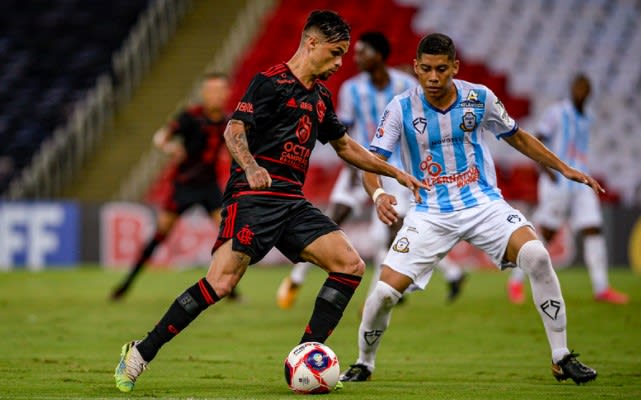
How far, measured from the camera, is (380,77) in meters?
11.4

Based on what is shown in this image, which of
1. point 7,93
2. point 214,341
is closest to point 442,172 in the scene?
point 214,341

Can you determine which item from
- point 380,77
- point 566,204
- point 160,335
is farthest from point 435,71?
point 566,204

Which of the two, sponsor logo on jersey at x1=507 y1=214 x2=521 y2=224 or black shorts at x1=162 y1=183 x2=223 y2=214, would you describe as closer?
sponsor logo on jersey at x1=507 y1=214 x2=521 y2=224

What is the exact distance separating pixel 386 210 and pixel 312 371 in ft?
3.63

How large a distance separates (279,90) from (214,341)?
366 centimetres

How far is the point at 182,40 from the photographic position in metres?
27.0

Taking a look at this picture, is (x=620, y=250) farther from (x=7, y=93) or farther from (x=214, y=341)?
(x=7, y=93)

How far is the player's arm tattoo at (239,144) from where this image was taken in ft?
21.6

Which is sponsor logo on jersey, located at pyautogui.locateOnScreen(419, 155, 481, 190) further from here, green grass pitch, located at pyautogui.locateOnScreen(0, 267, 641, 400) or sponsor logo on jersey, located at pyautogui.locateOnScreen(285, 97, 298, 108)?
green grass pitch, located at pyautogui.locateOnScreen(0, 267, 641, 400)

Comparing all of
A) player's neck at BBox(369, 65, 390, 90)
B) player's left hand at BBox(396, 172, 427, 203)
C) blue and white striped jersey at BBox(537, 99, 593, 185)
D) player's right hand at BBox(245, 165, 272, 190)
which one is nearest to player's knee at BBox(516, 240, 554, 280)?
player's left hand at BBox(396, 172, 427, 203)

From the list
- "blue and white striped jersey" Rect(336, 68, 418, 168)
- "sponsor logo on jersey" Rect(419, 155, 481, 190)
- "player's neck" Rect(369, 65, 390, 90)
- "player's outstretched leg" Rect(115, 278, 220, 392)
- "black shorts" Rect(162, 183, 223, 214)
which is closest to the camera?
"player's outstretched leg" Rect(115, 278, 220, 392)

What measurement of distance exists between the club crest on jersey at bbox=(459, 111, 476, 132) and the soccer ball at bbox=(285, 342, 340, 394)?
1.82 meters

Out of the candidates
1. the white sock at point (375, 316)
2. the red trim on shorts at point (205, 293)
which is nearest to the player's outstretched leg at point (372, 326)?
the white sock at point (375, 316)

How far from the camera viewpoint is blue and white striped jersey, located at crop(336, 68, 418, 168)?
1145 centimetres
